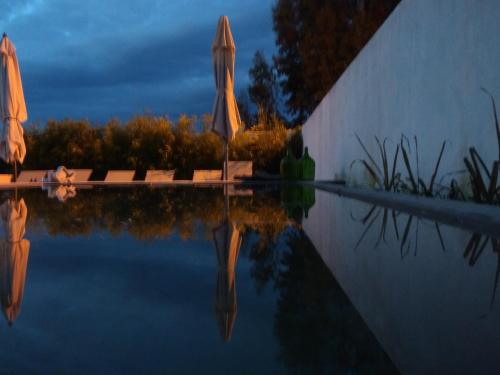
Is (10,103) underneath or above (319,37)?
underneath

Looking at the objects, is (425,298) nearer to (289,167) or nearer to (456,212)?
(456,212)

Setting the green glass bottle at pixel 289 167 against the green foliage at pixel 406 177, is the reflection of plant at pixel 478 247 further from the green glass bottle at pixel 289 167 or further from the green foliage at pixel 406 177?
the green glass bottle at pixel 289 167

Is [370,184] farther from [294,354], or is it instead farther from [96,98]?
[96,98]

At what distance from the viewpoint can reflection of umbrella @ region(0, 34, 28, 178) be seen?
10523 mm

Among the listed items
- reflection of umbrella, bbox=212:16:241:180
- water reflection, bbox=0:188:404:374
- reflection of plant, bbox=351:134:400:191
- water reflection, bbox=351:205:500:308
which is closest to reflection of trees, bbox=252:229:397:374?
water reflection, bbox=0:188:404:374

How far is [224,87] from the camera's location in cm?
1102

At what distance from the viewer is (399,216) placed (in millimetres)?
3766

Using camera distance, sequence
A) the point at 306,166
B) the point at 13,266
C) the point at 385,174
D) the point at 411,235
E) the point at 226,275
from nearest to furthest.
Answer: the point at 226,275
the point at 13,266
the point at 411,235
the point at 385,174
the point at 306,166

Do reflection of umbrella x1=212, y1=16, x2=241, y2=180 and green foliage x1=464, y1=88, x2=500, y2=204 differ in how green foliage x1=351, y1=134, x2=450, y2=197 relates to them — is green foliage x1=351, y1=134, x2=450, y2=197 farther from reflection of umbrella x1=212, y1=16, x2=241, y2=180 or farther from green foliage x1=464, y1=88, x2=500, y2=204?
reflection of umbrella x1=212, y1=16, x2=241, y2=180

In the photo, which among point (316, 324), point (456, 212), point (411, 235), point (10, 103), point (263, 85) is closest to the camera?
point (316, 324)

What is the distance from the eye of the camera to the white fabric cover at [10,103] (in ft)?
34.5

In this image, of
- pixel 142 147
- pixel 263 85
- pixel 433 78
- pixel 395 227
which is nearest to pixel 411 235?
pixel 395 227

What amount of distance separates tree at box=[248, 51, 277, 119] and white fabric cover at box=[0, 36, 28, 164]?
14.6m

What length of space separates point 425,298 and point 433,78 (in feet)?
11.1
